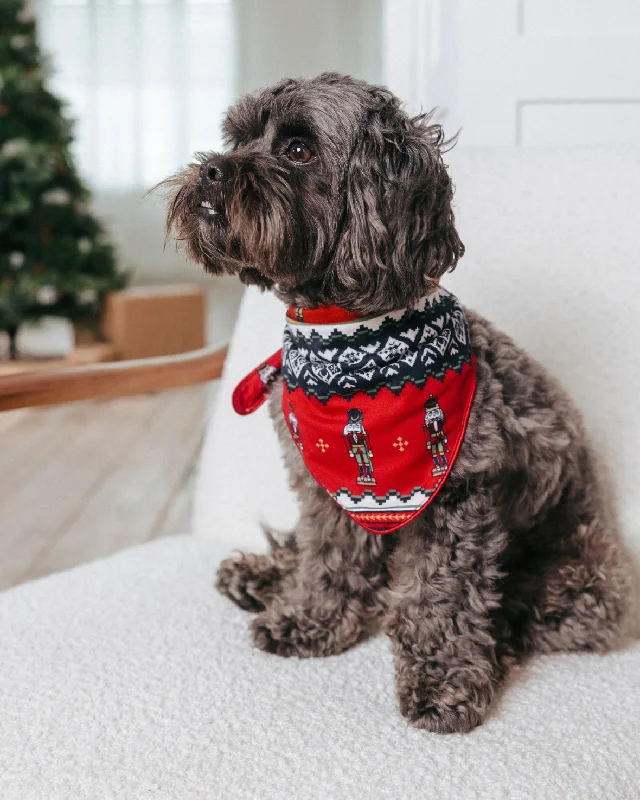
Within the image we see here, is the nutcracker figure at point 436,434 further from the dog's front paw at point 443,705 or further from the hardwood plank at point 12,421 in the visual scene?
the hardwood plank at point 12,421

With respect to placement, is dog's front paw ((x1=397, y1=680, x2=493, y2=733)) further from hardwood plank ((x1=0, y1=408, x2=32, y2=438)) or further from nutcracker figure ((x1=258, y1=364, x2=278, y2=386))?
hardwood plank ((x1=0, y1=408, x2=32, y2=438))

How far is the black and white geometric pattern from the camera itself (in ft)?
3.83

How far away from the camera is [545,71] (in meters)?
1.99

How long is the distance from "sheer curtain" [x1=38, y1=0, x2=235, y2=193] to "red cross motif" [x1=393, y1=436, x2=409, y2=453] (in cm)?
637

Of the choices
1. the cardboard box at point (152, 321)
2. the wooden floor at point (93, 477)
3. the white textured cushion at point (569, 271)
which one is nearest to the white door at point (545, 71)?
the white textured cushion at point (569, 271)

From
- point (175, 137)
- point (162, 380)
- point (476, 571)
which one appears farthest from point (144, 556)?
point (175, 137)

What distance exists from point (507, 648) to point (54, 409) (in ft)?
13.7

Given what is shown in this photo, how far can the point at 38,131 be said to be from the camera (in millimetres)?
4875

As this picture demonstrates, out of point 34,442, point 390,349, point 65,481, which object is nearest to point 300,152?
point 390,349

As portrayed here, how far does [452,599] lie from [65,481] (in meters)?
2.84

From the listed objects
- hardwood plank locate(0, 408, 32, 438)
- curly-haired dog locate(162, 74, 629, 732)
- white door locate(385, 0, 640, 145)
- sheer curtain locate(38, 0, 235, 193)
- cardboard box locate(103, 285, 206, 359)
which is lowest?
hardwood plank locate(0, 408, 32, 438)

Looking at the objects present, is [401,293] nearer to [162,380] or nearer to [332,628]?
[332,628]

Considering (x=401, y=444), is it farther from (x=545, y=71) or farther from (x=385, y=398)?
(x=545, y=71)

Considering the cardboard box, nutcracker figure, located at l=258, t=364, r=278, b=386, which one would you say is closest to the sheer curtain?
the cardboard box
